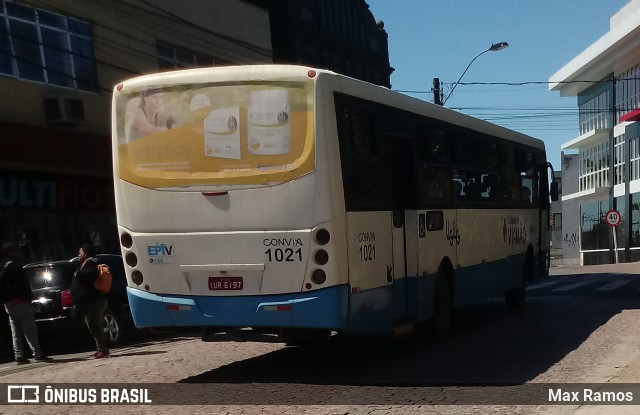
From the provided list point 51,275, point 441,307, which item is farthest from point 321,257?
point 51,275

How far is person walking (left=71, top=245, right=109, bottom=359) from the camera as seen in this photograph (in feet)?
42.5

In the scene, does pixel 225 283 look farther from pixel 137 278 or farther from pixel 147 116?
pixel 147 116

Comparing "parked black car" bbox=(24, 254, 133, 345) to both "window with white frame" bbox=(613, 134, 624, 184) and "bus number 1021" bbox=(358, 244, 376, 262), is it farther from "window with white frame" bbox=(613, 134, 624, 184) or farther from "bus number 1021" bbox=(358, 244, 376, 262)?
"window with white frame" bbox=(613, 134, 624, 184)

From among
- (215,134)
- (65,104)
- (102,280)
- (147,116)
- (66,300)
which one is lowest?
(66,300)

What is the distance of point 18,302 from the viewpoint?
1320cm

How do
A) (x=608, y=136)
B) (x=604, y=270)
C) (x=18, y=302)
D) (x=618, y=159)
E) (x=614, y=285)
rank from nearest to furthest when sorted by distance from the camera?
(x=18, y=302) < (x=614, y=285) < (x=604, y=270) < (x=618, y=159) < (x=608, y=136)

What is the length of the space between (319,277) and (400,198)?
2.45 m

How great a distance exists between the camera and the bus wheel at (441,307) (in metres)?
12.6

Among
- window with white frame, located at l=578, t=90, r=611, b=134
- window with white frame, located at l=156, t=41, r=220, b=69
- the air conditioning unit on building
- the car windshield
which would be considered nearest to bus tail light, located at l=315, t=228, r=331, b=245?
the car windshield

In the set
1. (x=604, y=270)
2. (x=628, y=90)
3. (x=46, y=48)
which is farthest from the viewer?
(x=628, y=90)

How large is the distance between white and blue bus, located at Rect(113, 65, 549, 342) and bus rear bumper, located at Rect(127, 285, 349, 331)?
1 cm

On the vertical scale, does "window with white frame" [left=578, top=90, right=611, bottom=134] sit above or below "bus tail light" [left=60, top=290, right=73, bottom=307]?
above

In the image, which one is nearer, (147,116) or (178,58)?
(147,116)

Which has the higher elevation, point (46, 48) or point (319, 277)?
point (46, 48)
